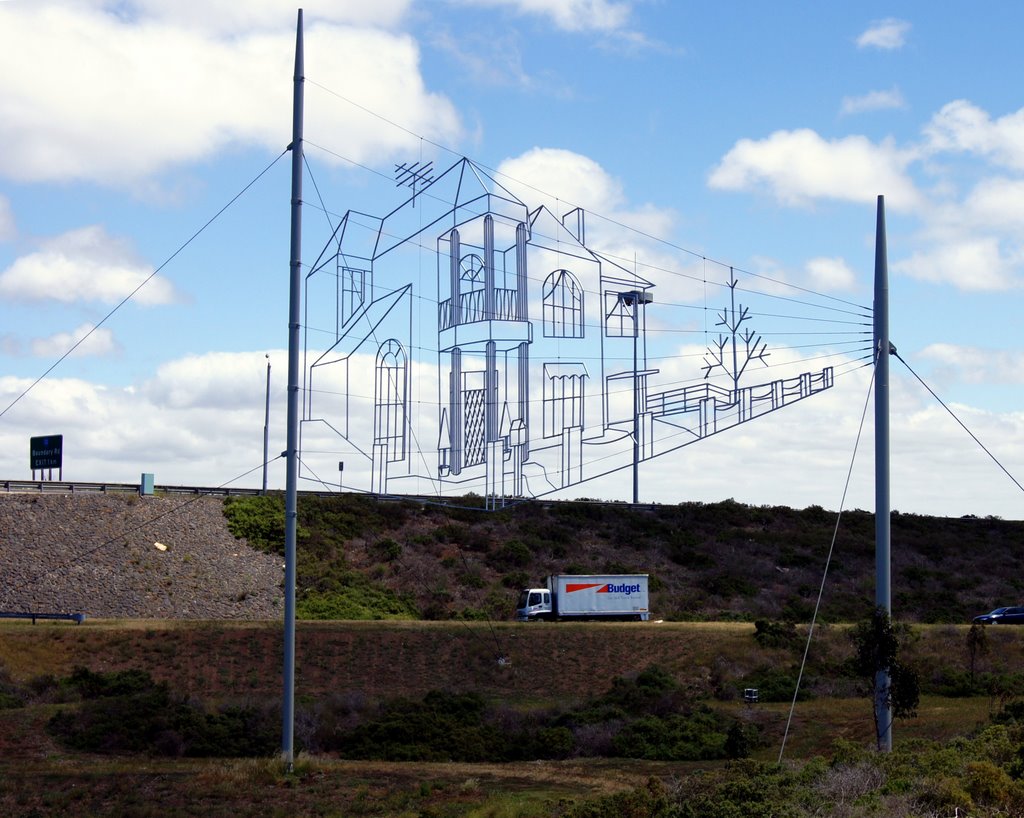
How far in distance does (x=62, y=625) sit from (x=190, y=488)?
2642cm

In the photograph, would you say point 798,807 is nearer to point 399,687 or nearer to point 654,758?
Answer: point 654,758

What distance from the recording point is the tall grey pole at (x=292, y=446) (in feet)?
82.7

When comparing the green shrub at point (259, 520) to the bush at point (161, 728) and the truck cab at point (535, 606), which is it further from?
the bush at point (161, 728)

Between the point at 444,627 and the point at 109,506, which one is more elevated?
the point at 109,506

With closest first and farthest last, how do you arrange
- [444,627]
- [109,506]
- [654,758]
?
[654,758]
[444,627]
[109,506]

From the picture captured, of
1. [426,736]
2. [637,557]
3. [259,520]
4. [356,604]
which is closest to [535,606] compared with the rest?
[356,604]

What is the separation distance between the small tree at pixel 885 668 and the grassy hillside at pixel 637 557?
32.9 meters

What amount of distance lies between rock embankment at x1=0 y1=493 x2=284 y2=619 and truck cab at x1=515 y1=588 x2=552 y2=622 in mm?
12142

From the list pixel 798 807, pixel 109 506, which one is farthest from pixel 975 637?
pixel 109 506

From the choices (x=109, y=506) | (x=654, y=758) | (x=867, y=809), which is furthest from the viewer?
(x=109, y=506)

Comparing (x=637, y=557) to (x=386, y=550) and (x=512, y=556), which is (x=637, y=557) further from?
(x=386, y=550)

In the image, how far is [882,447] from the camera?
2547 centimetres

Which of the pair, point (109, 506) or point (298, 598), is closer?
point (298, 598)

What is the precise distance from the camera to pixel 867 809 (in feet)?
49.8
